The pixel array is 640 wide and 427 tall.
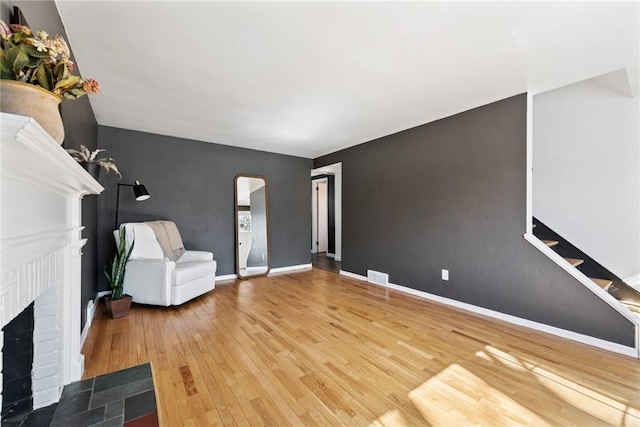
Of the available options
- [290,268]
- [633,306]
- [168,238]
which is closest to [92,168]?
[168,238]

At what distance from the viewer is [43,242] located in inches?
46.1

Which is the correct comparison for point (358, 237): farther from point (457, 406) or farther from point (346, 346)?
point (457, 406)

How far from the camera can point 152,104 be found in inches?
114

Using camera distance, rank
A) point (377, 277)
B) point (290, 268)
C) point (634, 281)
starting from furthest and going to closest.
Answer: point (290, 268) < point (377, 277) < point (634, 281)

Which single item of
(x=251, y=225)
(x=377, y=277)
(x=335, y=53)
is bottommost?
(x=377, y=277)

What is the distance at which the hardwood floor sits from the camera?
57.1 inches

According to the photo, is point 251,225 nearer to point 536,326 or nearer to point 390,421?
point 390,421

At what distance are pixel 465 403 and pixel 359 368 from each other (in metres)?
0.66

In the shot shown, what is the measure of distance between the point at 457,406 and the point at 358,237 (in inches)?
121

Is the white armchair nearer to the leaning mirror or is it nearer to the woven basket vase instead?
the leaning mirror

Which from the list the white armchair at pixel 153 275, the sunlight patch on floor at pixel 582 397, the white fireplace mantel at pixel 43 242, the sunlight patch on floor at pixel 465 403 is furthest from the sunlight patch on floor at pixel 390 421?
the white armchair at pixel 153 275

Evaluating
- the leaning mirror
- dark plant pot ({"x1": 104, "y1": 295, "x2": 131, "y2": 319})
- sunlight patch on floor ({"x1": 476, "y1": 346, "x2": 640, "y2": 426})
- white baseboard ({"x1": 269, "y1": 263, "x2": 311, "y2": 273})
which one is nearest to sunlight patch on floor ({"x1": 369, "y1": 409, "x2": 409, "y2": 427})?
sunlight patch on floor ({"x1": 476, "y1": 346, "x2": 640, "y2": 426})

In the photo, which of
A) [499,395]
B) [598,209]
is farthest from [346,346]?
[598,209]

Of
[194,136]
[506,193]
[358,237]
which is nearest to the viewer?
[506,193]
